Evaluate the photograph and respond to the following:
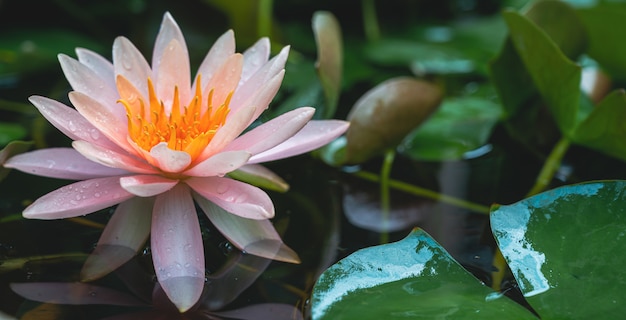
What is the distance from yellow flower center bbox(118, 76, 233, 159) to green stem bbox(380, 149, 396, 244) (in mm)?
296

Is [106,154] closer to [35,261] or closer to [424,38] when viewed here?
[35,261]

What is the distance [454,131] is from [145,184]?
76cm

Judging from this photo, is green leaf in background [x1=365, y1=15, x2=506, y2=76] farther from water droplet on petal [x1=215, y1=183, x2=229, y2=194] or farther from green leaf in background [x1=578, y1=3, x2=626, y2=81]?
water droplet on petal [x1=215, y1=183, x2=229, y2=194]

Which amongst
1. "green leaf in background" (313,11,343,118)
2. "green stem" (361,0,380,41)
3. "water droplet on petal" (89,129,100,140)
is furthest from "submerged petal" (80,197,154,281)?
"green stem" (361,0,380,41)

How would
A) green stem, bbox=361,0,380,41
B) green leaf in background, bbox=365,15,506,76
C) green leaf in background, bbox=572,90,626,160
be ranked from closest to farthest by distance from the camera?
green leaf in background, bbox=572,90,626,160 → green leaf in background, bbox=365,15,506,76 → green stem, bbox=361,0,380,41

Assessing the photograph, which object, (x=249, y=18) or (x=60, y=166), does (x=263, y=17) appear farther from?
(x=60, y=166)

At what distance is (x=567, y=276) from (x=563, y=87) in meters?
0.48

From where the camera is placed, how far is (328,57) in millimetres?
1083

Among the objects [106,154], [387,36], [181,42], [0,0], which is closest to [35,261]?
[106,154]

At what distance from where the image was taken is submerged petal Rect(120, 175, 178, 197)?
2.30 feet

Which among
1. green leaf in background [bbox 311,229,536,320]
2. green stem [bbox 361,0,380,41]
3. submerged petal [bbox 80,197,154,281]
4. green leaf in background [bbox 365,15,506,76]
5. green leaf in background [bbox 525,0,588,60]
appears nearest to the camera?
green leaf in background [bbox 311,229,536,320]

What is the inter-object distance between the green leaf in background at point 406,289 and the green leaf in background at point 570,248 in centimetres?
4

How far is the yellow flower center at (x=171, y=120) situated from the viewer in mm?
789

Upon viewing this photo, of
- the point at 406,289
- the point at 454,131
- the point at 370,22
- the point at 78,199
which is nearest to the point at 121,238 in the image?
the point at 78,199
